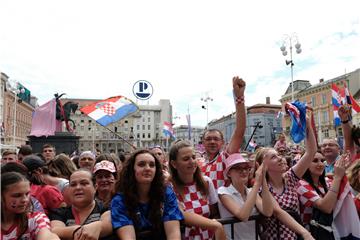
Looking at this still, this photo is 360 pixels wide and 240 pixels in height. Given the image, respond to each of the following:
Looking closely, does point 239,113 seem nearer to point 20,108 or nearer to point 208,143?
point 208,143

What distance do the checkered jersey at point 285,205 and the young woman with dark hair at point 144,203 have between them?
1.21 metres

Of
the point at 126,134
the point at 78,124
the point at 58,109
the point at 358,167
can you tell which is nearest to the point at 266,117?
the point at 126,134

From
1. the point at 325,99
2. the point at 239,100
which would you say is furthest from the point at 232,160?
the point at 325,99

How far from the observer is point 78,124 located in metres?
106

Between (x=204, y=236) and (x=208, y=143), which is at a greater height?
(x=208, y=143)

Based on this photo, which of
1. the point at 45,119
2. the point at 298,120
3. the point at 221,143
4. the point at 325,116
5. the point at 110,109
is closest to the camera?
the point at 221,143

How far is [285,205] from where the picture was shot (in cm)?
358

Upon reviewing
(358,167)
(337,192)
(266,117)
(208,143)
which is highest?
(266,117)

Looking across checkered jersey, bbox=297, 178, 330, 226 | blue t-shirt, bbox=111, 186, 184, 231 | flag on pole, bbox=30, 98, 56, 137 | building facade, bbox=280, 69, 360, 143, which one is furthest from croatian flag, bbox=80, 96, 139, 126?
building facade, bbox=280, 69, 360, 143

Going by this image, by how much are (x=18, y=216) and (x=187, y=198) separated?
1.49 meters

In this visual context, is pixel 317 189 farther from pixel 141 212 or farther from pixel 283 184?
pixel 141 212

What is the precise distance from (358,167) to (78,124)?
108 m

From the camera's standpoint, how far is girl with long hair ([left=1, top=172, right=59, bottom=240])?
2537mm

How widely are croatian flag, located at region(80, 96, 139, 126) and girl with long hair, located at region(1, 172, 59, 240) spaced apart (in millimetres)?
8300
